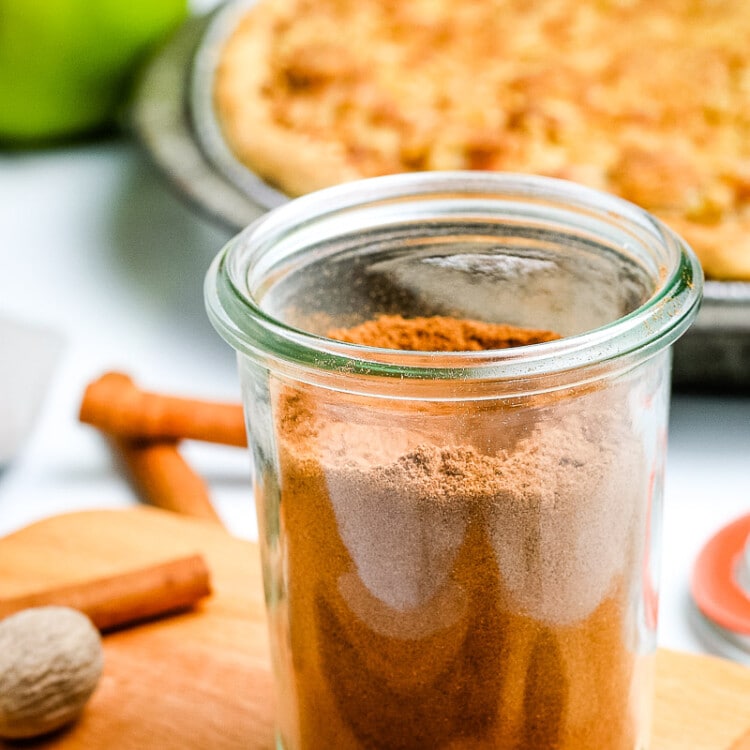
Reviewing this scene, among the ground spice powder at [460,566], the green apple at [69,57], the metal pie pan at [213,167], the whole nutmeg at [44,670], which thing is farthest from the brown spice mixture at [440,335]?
the green apple at [69,57]

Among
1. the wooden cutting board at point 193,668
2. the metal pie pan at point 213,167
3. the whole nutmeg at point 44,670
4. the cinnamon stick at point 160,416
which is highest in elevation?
the metal pie pan at point 213,167

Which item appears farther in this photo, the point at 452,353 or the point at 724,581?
the point at 724,581

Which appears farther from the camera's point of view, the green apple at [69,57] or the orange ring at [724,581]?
the green apple at [69,57]

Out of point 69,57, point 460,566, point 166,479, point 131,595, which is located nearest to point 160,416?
point 166,479

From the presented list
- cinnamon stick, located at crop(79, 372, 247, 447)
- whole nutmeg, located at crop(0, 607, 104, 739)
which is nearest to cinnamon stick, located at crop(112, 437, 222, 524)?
cinnamon stick, located at crop(79, 372, 247, 447)

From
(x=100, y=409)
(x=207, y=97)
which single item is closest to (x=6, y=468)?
(x=100, y=409)

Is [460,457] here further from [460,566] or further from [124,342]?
[124,342]

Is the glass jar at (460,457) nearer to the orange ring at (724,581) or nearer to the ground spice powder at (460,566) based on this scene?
the ground spice powder at (460,566)
